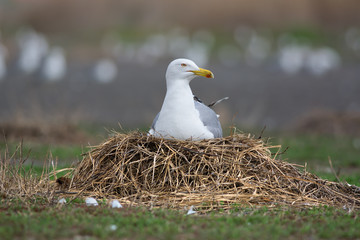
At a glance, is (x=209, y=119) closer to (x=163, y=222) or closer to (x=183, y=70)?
(x=183, y=70)

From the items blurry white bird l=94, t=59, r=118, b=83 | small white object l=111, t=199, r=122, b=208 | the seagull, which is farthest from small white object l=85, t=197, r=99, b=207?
blurry white bird l=94, t=59, r=118, b=83

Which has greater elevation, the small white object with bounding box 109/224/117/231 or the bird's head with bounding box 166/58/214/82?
the bird's head with bounding box 166/58/214/82

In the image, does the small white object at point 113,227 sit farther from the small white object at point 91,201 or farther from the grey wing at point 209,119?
the grey wing at point 209,119

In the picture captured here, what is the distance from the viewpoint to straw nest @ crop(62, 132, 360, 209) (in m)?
5.46

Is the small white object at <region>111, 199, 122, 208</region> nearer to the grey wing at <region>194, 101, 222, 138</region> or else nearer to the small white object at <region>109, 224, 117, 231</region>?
the small white object at <region>109, 224, 117, 231</region>

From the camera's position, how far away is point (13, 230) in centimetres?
409

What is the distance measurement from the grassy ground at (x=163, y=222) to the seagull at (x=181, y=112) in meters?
1.23

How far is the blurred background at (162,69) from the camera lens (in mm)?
15211

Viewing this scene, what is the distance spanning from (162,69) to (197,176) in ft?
81.9

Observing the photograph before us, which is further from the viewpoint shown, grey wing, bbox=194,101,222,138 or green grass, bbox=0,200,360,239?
grey wing, bbox=194,101,222,138

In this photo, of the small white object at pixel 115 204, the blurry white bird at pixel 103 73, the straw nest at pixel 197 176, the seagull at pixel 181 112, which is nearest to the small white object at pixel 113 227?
the small white object at pixel 115 204

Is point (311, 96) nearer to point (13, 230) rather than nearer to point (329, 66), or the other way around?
point (329, 66)

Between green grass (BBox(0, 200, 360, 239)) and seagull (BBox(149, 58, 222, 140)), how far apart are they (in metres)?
1.31

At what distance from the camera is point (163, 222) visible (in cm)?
441
